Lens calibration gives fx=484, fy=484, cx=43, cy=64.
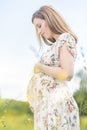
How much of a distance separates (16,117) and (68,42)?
128 cm

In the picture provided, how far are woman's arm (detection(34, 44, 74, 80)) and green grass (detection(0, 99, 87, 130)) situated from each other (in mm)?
1060

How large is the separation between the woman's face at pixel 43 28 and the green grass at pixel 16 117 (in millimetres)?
986

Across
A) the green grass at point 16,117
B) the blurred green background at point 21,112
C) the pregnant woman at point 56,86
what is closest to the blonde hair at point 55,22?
the pregnant woman at point 56,86

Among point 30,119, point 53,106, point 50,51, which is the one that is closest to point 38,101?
point 53,106

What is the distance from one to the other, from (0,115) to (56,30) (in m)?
1.15

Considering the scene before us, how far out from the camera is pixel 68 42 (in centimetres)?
210

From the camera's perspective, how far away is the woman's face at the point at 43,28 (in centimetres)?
217

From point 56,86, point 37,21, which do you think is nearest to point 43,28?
point 37,21

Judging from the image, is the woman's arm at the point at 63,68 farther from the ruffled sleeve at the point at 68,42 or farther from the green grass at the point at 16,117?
the green grass at the point at 16,117

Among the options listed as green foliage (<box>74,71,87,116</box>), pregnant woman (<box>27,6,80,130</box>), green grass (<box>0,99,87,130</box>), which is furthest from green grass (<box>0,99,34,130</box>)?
pregnant woman (<box>27,6,80,130</box>)

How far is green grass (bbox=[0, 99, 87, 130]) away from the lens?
3090 millimetres

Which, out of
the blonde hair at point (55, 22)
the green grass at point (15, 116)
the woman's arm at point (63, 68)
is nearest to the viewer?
the woman's arm at point (63, 68)

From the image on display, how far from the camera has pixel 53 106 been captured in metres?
2.06

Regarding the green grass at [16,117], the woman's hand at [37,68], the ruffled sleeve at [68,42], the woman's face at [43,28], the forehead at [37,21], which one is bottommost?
the green grass at [16,117]
